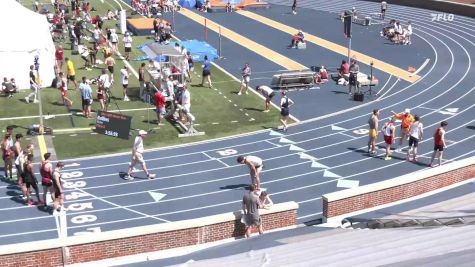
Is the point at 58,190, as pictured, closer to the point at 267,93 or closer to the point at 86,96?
the point at 86,96

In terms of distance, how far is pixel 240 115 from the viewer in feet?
90.4

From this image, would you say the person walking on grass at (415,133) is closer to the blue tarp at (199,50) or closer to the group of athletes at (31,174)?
the group of athletes at (31,174)

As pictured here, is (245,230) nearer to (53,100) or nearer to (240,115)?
(240,115)

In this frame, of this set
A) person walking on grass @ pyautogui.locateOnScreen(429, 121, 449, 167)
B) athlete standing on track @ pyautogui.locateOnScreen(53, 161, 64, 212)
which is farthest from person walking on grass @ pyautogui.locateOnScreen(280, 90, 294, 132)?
athlete standing on track @ pyautogui.locateOnScreen(53, 161, 64, 212)

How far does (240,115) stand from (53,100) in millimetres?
7899

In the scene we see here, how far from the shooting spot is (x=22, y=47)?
97.0 ft

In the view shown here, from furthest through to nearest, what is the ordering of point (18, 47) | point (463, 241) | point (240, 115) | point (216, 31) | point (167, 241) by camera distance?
point (216, 31)
point (18, 47)
point (240, 115)
point (167, 241)
point (463, 241)

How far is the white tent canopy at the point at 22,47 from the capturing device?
1158 inches

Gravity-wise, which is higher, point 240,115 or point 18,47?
point 18,47

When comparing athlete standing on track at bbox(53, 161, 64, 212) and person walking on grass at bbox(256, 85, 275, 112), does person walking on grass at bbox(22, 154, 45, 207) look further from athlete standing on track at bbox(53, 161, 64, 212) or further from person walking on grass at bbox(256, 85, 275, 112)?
person walking on grass at bbox(256, 85, 275, 112)

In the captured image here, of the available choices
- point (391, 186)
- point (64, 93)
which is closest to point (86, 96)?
point (64, 93)

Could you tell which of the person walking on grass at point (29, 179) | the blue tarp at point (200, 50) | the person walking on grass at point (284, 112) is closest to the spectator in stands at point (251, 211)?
the person walking on grass at point (29, 179)

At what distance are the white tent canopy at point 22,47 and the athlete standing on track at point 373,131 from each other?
14.8 metres

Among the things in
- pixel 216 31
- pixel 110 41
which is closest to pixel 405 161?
pixel 110 41
